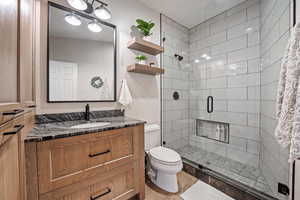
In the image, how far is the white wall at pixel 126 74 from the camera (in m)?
1.24

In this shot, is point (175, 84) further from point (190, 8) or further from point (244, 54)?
point (190, 8)

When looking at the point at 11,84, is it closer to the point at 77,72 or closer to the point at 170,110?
the point at 77,72

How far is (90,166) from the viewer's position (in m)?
1.00

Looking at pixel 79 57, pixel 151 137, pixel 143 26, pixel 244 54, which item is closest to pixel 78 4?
pixel 79 57

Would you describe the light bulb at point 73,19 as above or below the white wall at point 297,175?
above

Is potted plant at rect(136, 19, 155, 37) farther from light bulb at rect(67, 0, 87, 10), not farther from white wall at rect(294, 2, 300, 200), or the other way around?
white wall at rect(294, 2, 300, 200)

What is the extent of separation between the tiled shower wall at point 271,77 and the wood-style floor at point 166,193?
0.89 m

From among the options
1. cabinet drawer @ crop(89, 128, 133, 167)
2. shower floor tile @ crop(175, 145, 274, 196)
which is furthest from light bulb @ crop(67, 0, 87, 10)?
shower floor tile @ crop(175, 145, 274, 196)

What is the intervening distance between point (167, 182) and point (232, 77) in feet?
6.34

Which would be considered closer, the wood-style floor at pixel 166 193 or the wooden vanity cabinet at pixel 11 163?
the wooden vanity cabinet at pixel 11 163

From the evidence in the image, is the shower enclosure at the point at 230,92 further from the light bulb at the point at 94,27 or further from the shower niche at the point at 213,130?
the light bulb at the point at 94,27

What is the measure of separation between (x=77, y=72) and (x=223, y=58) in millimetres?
2341

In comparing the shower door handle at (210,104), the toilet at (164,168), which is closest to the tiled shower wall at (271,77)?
the shower door handle at (210,104)

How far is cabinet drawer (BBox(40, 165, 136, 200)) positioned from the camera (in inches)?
35.8
